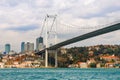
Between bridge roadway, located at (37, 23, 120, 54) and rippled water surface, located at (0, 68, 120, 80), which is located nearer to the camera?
rippled water surface, located at (0, 68, 120, 80)

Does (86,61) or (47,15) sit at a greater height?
(47,15)

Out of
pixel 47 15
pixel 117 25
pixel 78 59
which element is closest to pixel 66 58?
pixel 78 59

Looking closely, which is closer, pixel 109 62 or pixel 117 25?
pixel 117 25

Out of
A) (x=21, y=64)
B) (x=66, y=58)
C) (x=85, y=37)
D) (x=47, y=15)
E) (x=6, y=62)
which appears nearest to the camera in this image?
(x=85, y=37)

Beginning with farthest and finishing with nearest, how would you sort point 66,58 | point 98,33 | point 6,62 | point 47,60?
point 6,62 → point 66,58 → point 47,60 → point 98,33

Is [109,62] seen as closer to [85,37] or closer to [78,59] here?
[78,59]

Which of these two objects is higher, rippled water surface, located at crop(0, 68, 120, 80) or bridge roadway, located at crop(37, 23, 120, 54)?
bridge roadway, located at crop(37, 23, 120, 54)

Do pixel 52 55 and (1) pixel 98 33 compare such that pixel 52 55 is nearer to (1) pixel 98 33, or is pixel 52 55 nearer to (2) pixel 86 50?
(1) pixel 98 33

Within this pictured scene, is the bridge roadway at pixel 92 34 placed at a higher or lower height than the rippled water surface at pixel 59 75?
higher

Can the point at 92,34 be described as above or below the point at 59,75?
above

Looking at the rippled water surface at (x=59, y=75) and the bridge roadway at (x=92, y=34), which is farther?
the bridge roadway at (x=92, y=34)

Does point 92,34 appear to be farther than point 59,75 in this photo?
Yes
